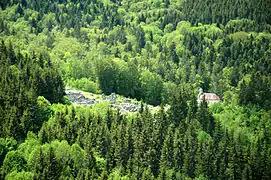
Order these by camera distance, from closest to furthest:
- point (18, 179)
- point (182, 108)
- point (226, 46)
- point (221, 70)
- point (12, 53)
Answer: point (18, 179), point (182, 108), point (12, 53), point (221, 70), point (226, 46)

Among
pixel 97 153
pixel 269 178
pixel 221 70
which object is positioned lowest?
pixel 221 70

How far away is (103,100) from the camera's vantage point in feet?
448

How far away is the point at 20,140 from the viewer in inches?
3809

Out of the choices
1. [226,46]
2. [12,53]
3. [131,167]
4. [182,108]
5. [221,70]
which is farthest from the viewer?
[226,46]

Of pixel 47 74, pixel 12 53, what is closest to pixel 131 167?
pixel 47 74

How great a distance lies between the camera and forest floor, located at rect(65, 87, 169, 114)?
12900 cm

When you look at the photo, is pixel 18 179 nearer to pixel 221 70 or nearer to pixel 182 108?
pixel 182 108

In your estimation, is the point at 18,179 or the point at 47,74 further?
the point at 47,74

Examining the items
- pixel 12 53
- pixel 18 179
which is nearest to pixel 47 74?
pixel 12 53

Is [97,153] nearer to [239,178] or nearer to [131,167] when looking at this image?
[131,167]

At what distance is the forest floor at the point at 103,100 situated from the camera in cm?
12900

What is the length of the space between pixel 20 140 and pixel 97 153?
52.5 feet

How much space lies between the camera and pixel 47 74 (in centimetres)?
12294

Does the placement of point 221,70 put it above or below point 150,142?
below
